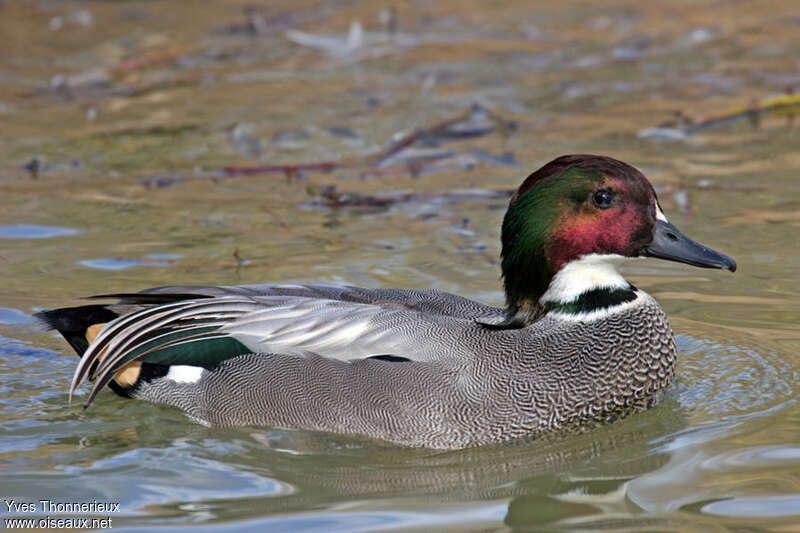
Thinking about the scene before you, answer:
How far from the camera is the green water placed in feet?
15.1

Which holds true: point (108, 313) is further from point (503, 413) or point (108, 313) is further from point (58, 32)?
point (58, 32)

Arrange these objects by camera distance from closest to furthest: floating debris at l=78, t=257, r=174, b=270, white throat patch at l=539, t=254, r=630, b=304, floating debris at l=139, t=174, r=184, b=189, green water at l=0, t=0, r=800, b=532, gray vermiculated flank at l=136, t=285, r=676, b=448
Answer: green water at l=0, t=0, r=800, b=532
gray vermiculated flank at l=136, t=285, r=676, b=448
white throat patch at l=539, t=254, r=630, b=304
floating debris at l=78, t=257, r=174, b=270
floating debris at l=139, t=174, r=184, b=189

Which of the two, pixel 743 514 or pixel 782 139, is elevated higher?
pixel 782 139

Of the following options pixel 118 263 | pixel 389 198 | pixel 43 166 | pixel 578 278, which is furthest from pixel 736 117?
pixel 43 166

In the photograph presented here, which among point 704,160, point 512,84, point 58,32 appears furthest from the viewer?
point 58,32

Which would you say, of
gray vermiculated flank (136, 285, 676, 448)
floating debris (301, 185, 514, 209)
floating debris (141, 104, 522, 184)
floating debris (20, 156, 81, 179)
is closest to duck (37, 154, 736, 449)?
gray vermiculated flank (136, 285, 676, 448)

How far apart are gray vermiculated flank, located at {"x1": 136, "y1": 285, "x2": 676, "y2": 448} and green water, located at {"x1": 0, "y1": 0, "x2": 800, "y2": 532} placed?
3.7 inches

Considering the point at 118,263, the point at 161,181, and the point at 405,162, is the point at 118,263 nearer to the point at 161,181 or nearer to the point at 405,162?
the point at 161,181

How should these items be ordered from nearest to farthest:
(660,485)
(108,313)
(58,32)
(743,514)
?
(743,514), (660,485), (108,313), (58,32)

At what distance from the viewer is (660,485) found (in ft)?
15.0

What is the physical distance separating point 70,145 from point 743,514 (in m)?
6.83

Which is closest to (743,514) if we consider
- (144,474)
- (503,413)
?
(503,413)

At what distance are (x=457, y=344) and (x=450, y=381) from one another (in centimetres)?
18

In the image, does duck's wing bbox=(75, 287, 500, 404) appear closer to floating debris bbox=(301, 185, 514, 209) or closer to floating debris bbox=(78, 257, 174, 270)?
floating debris bbox=(78, 257, 174, 270)
